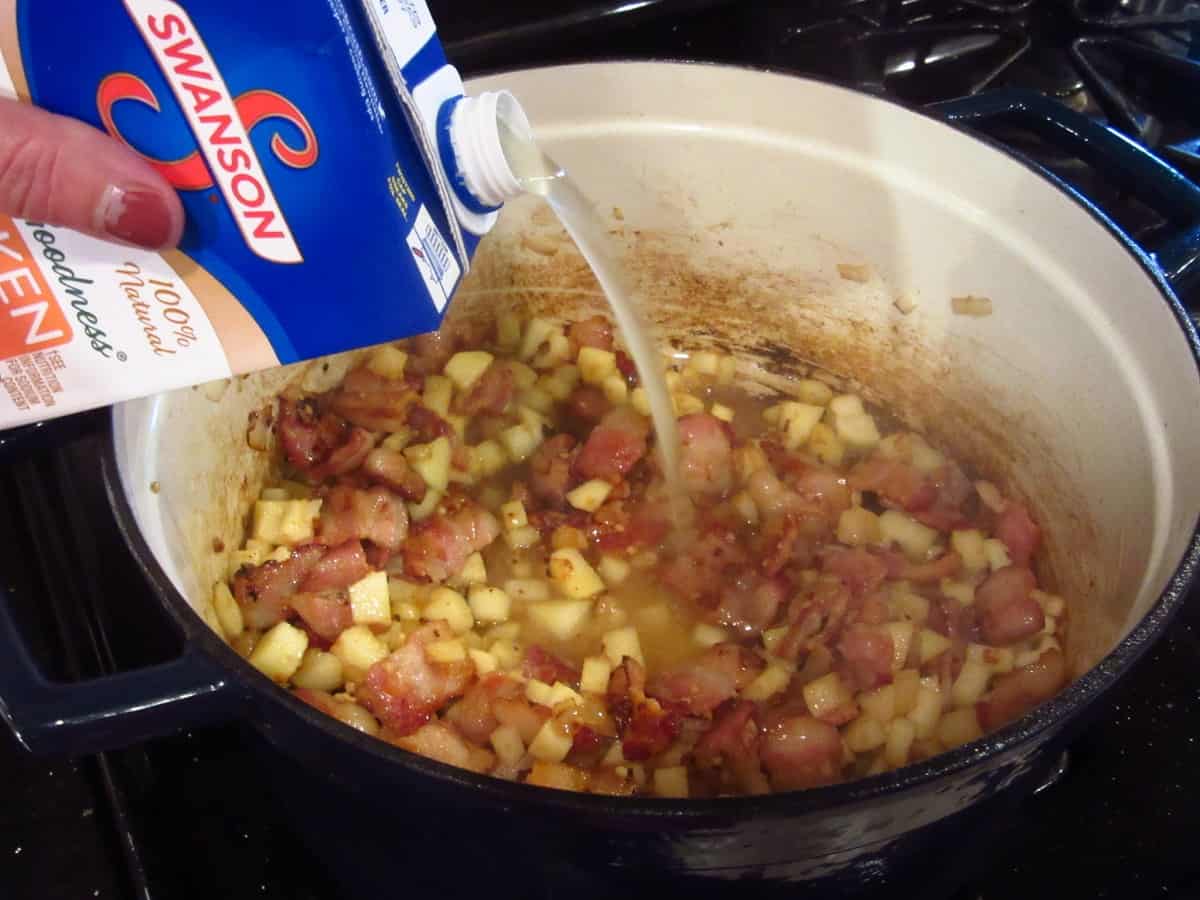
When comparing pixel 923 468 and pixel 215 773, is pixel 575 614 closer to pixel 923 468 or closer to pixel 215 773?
pixel 215 773

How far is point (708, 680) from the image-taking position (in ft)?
4.09

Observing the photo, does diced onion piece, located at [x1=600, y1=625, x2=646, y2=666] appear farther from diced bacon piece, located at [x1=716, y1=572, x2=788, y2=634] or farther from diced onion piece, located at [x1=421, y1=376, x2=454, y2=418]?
diced onion piece, located at [x1=421, y1=376, x2=454, y2=418]

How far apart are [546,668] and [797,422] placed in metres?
0.58

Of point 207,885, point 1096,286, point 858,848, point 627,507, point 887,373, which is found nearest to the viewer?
point 858,848

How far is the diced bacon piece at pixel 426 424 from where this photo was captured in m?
1.55

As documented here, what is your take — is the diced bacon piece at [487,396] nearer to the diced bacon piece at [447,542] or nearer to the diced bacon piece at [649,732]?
the diced bacon piece at [447,542]

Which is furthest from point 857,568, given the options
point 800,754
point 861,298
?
point 861,298

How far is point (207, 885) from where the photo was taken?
1.13m

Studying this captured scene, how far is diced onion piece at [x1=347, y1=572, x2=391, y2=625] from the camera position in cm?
130

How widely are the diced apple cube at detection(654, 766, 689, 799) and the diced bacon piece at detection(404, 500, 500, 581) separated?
16.0 inches

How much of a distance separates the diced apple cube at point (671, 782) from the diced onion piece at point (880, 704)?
0.24 meters

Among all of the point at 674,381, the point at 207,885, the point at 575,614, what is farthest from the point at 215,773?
the point at 674,381

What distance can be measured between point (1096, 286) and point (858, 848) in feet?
2.48

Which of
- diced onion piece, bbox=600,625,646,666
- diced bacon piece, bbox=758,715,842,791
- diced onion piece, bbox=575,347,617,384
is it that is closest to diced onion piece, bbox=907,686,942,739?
diced bacon piece, bbox=758,715,842,791
